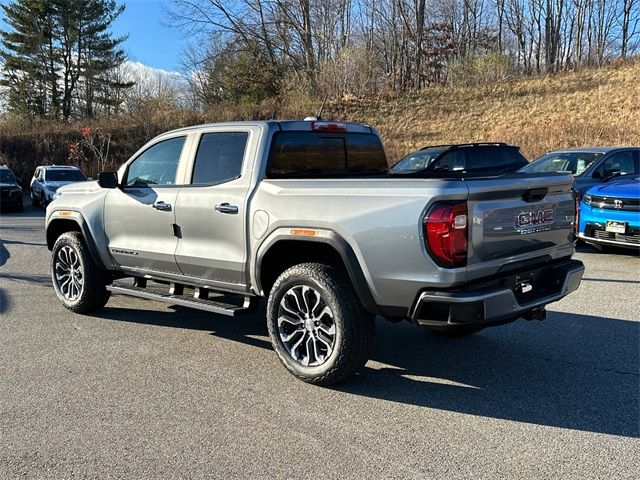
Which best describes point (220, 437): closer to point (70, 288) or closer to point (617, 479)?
point (617, 479)

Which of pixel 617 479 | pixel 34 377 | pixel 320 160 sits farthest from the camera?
pixel 320 160

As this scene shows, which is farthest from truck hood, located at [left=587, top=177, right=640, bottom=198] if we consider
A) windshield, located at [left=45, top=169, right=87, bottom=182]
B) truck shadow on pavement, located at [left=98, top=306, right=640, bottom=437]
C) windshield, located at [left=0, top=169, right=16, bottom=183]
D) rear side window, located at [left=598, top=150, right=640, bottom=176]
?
windshield, located at [left=0, top=169, right=16, bottom=183]

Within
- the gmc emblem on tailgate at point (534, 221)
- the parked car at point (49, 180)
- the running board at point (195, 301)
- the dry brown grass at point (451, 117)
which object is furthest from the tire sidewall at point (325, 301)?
the dry brown grass at point (451, 117)

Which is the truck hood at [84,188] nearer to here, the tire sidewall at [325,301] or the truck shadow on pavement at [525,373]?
the tire sidewall at [325,301]

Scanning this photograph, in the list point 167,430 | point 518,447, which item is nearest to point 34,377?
point 167,430

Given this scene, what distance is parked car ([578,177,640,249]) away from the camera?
362 inches

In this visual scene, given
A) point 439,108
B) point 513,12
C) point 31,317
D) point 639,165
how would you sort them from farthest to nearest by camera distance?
point 513,12 < point 439,108 < point 639,165 < point 31,317

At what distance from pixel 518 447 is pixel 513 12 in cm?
5028

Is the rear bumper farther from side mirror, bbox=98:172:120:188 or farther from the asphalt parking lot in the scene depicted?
side mirror, bbox=98:172:120:188

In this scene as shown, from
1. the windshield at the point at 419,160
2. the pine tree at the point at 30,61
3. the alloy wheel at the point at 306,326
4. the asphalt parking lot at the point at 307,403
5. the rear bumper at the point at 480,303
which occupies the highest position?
the pine tree at the point at 30,61

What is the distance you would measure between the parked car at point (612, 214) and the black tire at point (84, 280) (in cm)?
763

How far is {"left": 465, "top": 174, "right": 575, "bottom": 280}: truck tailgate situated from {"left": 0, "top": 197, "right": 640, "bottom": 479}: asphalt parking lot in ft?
3.25

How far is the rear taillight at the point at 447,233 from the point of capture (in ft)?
12.1

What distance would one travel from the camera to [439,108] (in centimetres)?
3366
